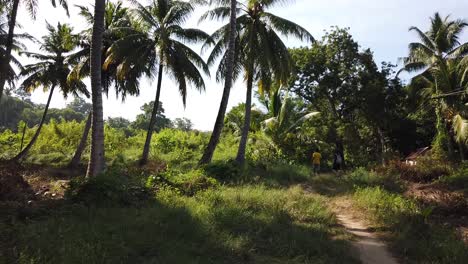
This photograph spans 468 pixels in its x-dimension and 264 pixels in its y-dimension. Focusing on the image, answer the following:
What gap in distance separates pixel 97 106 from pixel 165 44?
9039 millimetres

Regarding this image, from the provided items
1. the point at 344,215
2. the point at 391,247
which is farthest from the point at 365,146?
the point at 391,247

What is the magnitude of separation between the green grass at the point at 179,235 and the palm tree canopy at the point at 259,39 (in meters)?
9.88

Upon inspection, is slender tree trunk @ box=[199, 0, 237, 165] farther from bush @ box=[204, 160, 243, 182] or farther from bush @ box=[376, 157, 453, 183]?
bush @ box=[376, 157, 453, 183]

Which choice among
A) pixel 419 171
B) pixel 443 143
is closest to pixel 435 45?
pixel 443 143

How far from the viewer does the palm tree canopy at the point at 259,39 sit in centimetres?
1764

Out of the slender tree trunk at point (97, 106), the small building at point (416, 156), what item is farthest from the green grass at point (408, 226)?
the small building at point (416, 156)

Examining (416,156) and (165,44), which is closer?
(165,44)

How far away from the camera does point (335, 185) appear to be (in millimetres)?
14961

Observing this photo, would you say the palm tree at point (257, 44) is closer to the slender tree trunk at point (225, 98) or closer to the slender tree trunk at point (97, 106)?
the slender tree trunk at point (225, 98)

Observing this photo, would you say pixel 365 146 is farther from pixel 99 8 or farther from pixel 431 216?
pixel 99 8

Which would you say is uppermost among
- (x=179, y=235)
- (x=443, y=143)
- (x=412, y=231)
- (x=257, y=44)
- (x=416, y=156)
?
(x=257, y=44)

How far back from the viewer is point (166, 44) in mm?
19312

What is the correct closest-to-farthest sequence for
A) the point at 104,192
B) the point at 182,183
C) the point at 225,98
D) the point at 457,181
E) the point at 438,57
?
the point at 104,192, the point at 182,183, the point at 457,181, the point at 225,98, the point at 438,57

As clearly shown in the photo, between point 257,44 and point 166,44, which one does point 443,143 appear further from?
point 166,44
